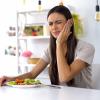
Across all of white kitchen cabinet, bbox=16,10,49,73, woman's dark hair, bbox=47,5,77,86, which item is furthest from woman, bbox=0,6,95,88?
white kitchen cabinet, bbox=16,10,49,73

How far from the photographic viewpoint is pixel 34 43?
124 inches

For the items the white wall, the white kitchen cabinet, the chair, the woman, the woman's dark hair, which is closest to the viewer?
the woman

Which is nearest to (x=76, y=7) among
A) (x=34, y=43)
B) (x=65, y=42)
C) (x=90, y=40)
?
(x=90, y=40)

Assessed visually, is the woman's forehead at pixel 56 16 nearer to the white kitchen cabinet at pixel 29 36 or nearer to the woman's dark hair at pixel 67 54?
the woman's dark hair at pixel 67 54

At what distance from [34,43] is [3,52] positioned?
1.55 feet

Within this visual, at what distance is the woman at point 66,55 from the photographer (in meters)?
1.77

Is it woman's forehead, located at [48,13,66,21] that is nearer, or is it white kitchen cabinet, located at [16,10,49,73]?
woman's forehead, located at [48,13,66,21]

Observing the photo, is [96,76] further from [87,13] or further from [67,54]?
[87,13]

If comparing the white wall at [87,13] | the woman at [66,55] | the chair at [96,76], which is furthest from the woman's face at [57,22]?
the white wall at [87,13]

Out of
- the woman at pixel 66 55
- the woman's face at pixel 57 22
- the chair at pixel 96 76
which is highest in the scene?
the woman's face at pixel 57 22

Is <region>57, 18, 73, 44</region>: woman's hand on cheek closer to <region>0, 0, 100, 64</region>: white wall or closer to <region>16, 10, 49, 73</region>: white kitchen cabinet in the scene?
<region>0, 0, 100, 64</region>: white wall

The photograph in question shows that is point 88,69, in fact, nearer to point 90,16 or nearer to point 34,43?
point 90,16

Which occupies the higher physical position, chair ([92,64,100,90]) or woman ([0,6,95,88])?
woman ([0,6,95,88])

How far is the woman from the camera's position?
1.77 meters
